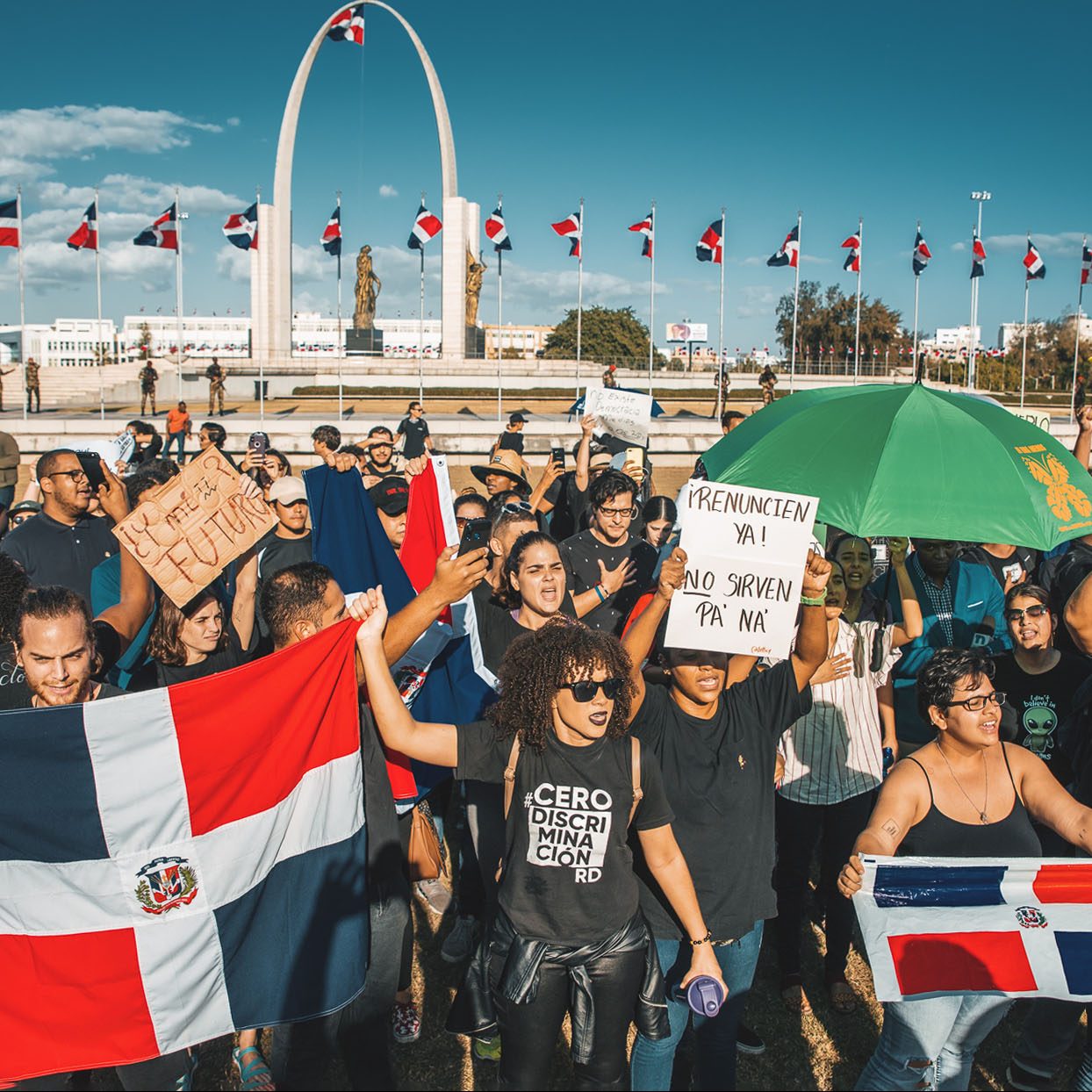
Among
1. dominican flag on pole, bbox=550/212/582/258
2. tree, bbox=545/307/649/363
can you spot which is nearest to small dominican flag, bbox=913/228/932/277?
dominican flag on pole, bbox=550/212/582/258

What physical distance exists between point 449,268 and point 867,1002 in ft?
148

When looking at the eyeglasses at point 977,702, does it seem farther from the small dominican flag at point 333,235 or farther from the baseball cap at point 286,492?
the small dominican flag at point 333,235

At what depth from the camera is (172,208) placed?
24797 mm

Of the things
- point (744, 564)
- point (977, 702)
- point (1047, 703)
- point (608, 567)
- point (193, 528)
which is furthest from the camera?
point (608, 567)

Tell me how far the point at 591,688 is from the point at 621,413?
666cm

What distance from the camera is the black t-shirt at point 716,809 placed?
3.24 m

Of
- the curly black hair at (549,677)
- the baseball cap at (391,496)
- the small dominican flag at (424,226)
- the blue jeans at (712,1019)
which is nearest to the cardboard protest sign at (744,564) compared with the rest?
the curly black hair at (549,677)

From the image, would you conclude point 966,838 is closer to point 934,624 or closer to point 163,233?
point 934,624

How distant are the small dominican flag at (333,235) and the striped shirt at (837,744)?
2656 cm

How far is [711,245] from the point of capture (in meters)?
27.4

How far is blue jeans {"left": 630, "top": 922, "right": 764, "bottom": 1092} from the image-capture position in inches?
126

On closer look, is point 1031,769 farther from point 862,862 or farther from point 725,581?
point 725,581

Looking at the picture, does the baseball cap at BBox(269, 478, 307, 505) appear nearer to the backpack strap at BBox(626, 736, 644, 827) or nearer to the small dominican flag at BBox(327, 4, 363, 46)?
the backpack strap at BBox(626, 736, 644, 827)

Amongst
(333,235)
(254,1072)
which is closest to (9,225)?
(333,235)
